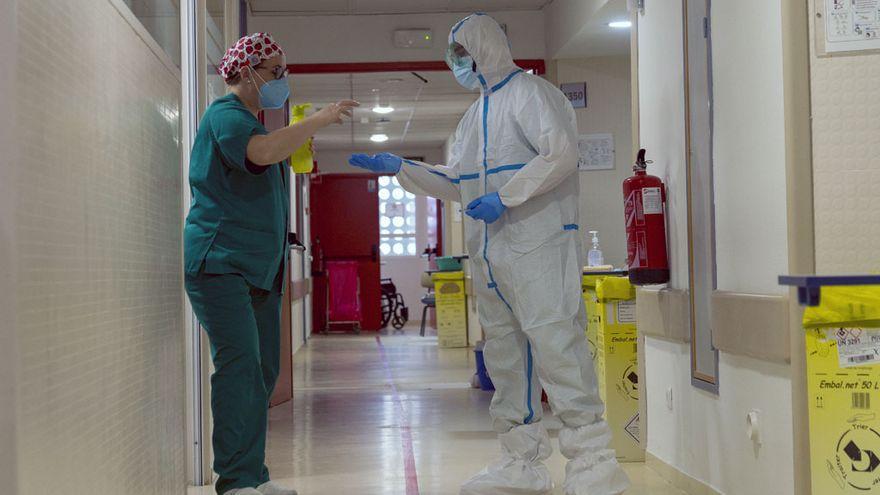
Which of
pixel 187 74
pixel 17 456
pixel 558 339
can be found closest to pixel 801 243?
pixel 558 339

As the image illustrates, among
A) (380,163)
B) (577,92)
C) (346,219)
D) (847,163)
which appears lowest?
(847,163)

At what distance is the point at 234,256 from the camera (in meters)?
3.04

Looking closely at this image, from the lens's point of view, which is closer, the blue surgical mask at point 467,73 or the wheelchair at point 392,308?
the blue surgical mask at point 467,73

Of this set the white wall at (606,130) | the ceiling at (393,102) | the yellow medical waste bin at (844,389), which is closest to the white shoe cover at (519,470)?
the yellow medical waste bin at (844,389)

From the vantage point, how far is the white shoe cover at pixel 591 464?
10.8 ft

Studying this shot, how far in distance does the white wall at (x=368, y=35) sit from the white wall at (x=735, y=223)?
317 centimetres

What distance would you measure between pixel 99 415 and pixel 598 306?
2484 millimetres

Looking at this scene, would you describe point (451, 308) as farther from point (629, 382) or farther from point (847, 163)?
point (847, 163)

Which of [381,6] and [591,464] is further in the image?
[381,6]

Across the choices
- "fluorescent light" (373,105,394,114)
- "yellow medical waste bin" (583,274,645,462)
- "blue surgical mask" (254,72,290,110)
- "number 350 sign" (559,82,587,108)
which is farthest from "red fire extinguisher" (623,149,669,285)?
"fluorescent light" (373,105,394,114)

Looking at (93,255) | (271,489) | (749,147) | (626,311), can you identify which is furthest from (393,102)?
(93,255)

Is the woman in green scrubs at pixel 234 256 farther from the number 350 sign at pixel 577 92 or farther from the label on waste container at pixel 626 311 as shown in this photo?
the number 350 sign at pixel 577 92

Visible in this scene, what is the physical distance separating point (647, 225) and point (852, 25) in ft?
4.48

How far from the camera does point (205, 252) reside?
3014mm
